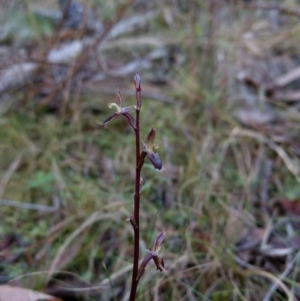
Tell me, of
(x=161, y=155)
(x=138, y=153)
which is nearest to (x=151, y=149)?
(x=138, y=153)

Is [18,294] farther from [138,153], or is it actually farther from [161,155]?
[161,155]

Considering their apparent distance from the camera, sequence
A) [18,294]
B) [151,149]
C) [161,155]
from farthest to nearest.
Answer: [161,155] → [18,294] → [151,149]

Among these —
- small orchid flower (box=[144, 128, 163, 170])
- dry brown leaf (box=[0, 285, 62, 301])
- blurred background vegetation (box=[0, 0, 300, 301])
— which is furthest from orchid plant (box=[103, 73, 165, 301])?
dry brown leaf (box=[0, 285, 62, 301])

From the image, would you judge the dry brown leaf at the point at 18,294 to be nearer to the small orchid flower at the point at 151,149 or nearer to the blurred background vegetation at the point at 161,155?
the blurred background vegetation at the point at 161,155

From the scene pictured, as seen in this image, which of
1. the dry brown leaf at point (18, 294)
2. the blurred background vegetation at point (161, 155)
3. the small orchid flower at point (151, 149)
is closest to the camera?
the small orchid flower at point (151, 149)

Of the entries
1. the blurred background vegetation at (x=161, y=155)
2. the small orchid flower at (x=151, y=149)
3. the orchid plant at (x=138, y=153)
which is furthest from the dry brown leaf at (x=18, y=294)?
the small orchid flower at (x=151, y=149)

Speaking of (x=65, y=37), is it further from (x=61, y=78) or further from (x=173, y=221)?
(x=173, y=221)

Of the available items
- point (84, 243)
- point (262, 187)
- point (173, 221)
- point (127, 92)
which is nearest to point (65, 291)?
point (84, 243)
